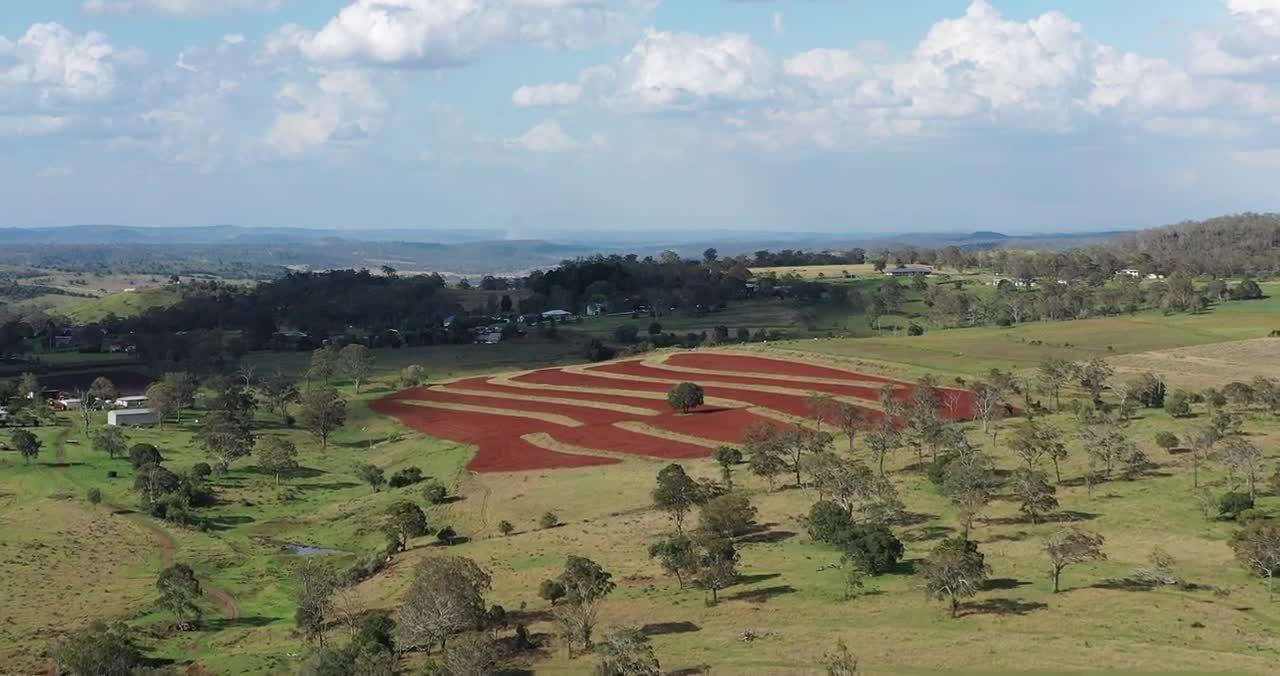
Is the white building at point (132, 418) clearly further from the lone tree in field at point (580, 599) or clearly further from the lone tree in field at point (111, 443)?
the lone tree in field at point (580, 599)

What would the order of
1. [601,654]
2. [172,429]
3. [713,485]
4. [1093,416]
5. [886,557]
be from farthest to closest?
[172,429] → [1093,416] → [713,485] → [886,557] → [601,654]

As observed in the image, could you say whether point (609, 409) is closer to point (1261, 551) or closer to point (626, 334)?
point (626, 334)

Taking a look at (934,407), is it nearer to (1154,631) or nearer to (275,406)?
(1154,631)

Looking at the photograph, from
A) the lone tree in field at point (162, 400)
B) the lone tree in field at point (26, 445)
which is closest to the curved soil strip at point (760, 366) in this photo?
the lone tree in field at point (162, 400)

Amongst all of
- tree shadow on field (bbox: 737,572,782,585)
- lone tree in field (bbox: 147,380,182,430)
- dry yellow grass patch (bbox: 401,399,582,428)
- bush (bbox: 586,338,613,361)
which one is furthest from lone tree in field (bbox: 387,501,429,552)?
bush (bbox: 586,338,613,361)

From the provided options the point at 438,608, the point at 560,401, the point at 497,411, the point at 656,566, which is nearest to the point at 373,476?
the point at 497,411

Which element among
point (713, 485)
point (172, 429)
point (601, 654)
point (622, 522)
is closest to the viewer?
point (601, 654)

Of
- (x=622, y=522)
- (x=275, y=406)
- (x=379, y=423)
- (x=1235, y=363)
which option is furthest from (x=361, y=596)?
(x=1235, y=363)

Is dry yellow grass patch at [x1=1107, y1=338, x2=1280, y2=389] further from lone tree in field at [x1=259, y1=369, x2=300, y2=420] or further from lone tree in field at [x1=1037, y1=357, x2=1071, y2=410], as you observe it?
lone tree in field at [x1=259, y1=369, x2=300, y2=420]
